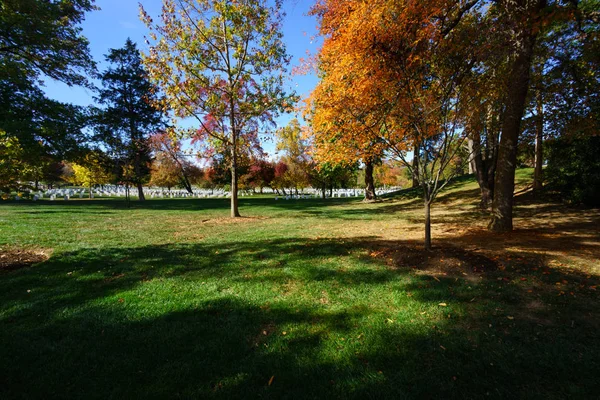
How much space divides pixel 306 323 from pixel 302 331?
17 centimetres

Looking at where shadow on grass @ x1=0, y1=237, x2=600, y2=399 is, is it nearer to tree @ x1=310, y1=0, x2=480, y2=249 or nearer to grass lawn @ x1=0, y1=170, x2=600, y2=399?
grass lawn @ x1=0, y1=170, x2=600, y2=399

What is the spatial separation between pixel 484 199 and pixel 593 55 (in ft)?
22.3

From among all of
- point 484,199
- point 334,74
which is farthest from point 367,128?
point 484,199

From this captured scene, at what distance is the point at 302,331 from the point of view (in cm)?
297

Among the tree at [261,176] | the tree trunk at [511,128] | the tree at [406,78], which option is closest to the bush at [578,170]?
the tree trunk at [511,128]

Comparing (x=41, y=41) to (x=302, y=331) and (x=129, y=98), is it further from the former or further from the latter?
(x=129, y=98)

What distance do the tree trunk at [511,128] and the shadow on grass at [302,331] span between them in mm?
3167

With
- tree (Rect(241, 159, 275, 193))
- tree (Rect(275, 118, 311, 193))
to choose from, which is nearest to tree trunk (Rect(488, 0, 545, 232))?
tree (Rect(275, 118, 311, 193))

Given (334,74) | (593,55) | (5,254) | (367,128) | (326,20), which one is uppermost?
(326,20)

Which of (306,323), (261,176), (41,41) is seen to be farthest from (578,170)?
(261,176)

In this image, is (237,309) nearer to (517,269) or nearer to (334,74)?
(517,269)

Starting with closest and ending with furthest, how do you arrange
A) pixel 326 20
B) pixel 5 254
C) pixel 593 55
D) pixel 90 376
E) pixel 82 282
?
pixel 90 376 < pixel 82 282 < pixel 5 254 < pixel 593 55 < pixel 326 20

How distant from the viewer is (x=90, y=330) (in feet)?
9.92

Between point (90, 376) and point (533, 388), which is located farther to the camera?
point (90, 376)
